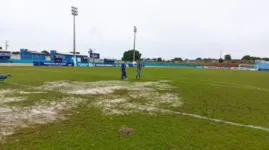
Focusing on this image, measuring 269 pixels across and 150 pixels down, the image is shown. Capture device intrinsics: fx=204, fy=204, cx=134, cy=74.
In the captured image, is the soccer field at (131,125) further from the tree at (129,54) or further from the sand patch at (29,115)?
the tree at (129,54)

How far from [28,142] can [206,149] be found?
150 inches

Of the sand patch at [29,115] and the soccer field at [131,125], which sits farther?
the sand patch at [29,115]

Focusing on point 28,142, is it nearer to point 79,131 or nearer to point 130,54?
point 79,131

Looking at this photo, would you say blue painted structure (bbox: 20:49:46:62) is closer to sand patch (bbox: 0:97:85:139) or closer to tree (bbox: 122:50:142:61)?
tree (bbox: 122:50:142:61)

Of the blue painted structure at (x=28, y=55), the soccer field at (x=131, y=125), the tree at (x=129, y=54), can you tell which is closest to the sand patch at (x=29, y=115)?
the soccer field at (x=131, y=125)

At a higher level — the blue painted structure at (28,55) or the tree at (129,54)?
the tree at (129,54)

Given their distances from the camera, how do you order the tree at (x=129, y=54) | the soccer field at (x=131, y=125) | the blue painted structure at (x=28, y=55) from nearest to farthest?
the soccer field at (x=131, y=125) < the blue painted structure at (x=28, y=55) < the tree at (x=129, y=54)

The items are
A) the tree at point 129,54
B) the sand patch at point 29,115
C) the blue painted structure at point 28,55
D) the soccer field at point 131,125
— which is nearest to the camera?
the soccer field at point 131,125

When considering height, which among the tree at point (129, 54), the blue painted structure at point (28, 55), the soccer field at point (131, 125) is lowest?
the soccer field at point (131, 125)

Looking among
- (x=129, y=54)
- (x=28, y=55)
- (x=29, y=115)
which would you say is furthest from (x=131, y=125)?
(x=129, y=54)

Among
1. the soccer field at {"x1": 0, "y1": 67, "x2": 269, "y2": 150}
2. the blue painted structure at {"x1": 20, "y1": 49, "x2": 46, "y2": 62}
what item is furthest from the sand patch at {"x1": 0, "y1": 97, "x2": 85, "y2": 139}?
the blue painted structure at {"x1": 20, "y1": 49, "x2": 46, "y2": 62}

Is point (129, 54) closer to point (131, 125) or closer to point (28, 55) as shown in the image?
point (28, 55)

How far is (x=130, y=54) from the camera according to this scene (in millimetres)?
124938

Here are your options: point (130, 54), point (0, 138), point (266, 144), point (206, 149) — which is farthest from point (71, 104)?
point (130, 54)
